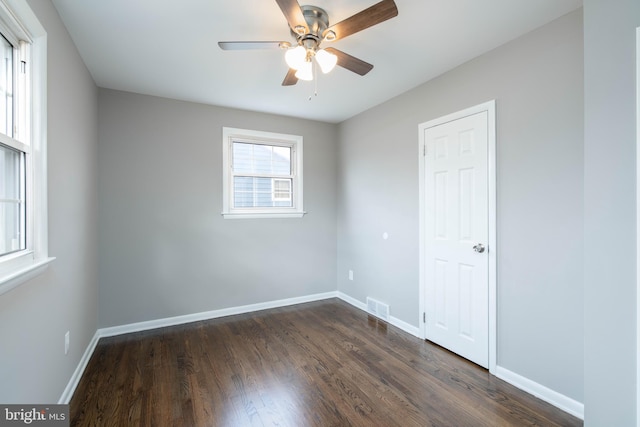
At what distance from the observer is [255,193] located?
4.02m

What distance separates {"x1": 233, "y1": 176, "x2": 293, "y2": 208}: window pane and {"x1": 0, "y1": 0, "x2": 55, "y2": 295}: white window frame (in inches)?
88.2

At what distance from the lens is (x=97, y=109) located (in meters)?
3.10

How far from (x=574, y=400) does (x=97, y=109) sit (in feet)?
15.6

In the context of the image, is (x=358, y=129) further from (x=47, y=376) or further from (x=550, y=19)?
(x=47, y=376)

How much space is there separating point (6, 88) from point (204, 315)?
9.43 ft

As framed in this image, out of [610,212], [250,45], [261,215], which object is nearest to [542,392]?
[610,212]

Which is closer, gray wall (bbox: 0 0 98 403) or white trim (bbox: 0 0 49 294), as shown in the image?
gray wall (bbox: 0 0 98 403)

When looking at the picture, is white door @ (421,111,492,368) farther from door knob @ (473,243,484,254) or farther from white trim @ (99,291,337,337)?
white trim @ (99,291,337,337)

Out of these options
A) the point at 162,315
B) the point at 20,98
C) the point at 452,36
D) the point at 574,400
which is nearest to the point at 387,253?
the point at 574,400

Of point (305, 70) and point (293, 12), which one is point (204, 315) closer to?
point (305, 70)

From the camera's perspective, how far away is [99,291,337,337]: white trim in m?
3.21

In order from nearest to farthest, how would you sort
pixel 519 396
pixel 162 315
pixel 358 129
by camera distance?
pixel 519 396
pixel 162 315
pixel 358 129

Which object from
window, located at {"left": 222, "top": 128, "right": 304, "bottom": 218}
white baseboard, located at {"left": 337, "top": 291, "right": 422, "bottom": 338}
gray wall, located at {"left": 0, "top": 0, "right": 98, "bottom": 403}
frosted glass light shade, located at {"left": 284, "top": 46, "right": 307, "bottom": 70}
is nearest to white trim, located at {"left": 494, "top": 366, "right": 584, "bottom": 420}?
white baseboard, located at {"left": 337, "top": 291, "right": 422, "bottom": 338}

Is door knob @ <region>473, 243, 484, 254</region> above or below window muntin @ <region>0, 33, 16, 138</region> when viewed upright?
below
